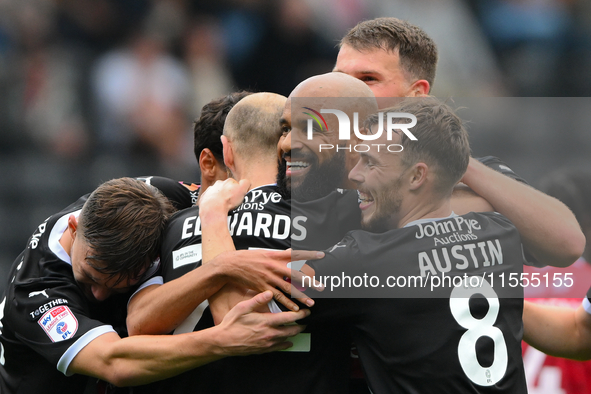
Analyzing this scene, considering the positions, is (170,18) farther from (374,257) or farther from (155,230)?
(374,257)

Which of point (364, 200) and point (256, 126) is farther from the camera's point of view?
point (256, 126)

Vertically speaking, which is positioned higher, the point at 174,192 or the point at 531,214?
the point at 174,192

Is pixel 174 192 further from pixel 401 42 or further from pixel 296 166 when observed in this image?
pixel 401 42

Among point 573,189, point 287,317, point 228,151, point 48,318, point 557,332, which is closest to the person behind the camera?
point 287,317

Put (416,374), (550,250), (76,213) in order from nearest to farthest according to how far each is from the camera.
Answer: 1. (416,374)
2. (550,250)
3. (76,213)

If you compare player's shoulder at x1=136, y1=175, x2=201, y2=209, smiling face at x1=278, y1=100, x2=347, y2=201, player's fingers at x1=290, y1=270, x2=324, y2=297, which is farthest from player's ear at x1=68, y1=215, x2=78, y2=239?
player's fingers at x1=290, y1=270, x2=324, y2=297

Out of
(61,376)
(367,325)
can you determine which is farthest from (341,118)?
(61,376)

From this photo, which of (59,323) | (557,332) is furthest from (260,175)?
(557,332)

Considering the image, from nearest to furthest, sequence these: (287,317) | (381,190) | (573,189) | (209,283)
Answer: (287,317) → (209,283) → (381,190) → (573,189)

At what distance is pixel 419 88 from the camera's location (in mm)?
4055

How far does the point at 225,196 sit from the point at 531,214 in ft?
5.07

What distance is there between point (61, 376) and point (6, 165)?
4.31m

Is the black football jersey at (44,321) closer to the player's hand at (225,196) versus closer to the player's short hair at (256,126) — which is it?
the player's hand at (225,196)

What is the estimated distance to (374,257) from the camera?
271cm
